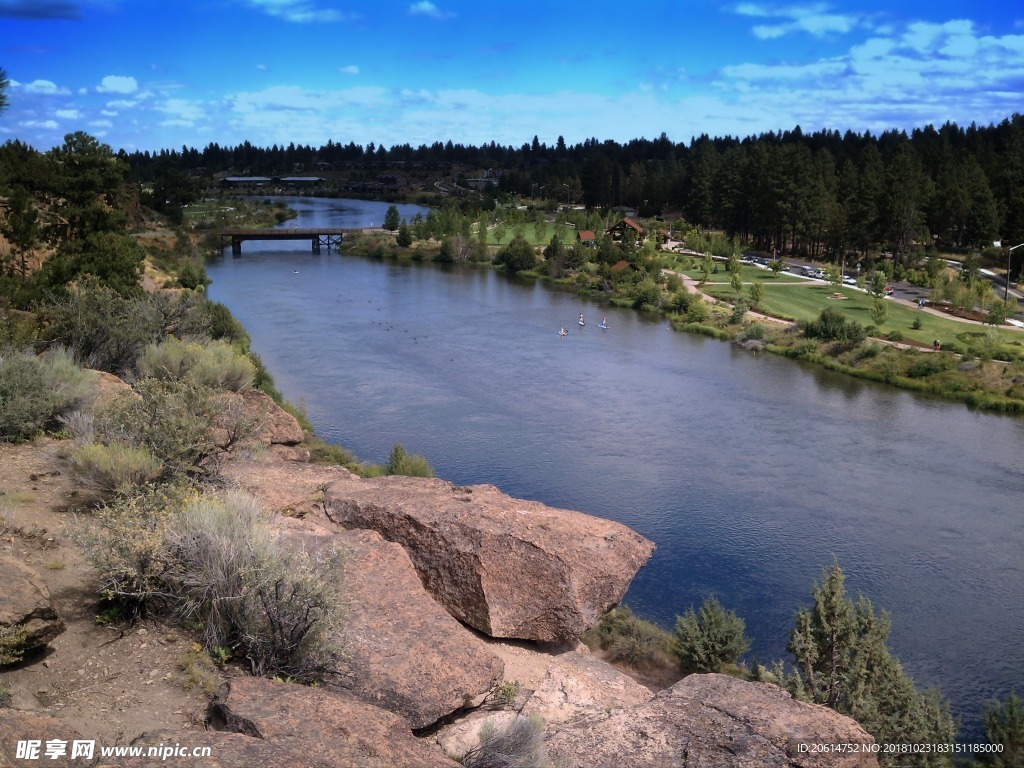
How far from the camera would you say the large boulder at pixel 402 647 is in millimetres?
9625

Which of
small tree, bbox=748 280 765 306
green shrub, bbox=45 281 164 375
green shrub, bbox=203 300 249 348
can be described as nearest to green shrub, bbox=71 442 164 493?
green shrub, bbox=45 281 164 375

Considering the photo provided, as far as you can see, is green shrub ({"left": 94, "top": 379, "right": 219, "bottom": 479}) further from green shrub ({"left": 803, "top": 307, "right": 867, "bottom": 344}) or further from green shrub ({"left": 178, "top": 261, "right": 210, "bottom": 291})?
green shrub ({"left": 178, "top": 261, "right": 210, "bottom": 291})

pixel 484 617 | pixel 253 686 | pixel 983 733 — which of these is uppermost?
pixel 253 686

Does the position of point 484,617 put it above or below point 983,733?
above

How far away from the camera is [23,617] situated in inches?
340

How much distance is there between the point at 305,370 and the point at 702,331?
1113 inches

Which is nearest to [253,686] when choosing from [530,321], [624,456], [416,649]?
[416,649]

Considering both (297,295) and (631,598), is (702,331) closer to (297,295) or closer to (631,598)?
(297,295)

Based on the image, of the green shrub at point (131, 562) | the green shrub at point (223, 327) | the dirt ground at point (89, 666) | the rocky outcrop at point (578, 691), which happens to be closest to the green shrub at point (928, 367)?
the green shrub at point (223, 327)

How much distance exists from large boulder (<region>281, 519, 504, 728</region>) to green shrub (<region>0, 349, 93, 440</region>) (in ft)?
21.9

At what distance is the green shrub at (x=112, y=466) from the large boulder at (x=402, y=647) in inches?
102

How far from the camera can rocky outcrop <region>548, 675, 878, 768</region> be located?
9.43 m

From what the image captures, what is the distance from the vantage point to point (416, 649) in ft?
33.8

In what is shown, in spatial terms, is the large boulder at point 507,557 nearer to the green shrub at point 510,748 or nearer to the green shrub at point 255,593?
the green shrub at point 255,593
